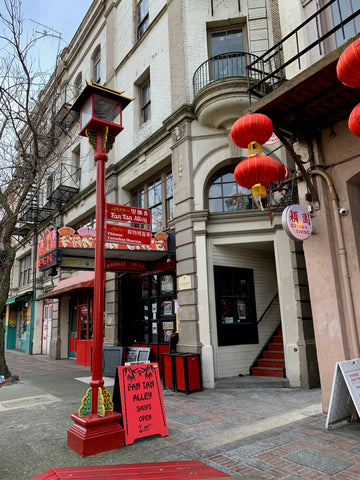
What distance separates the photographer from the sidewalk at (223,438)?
4.33 m

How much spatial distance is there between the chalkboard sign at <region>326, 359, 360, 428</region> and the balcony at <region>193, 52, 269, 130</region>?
22.9 ft

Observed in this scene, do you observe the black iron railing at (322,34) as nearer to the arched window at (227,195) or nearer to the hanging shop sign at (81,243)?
the arched window at (227,195)

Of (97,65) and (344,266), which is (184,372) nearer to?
(344,266)

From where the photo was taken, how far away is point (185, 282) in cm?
1010

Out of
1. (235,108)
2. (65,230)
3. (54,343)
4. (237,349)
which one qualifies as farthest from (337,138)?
(54,343)

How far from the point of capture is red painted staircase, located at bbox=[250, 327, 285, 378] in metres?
9.60

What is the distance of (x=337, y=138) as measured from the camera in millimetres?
6770

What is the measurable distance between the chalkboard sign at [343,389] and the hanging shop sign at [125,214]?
5.01 meters

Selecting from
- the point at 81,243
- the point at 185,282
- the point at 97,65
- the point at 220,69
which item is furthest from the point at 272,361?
the point at 97,65

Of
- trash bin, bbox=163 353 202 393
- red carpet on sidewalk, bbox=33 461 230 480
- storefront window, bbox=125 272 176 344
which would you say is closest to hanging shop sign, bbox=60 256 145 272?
storefront window, bbox=125 272 176 344

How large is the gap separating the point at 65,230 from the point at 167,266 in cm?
325

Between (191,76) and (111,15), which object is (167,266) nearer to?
(191,76)

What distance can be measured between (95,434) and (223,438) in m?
1.87

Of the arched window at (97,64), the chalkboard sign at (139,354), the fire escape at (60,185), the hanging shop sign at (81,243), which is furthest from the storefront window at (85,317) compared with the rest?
the arched window at (97,64)
